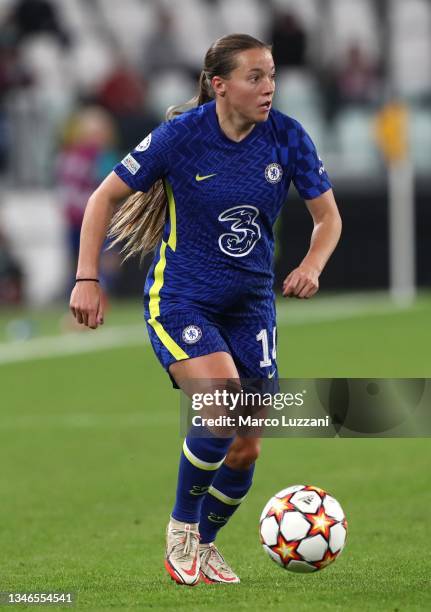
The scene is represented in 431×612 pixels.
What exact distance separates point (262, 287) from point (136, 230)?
58 cm

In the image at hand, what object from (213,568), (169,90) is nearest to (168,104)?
(169,90)

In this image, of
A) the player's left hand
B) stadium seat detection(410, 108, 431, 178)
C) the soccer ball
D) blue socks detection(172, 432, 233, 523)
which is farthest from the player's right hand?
stadium seat detection(410, 108, 431, 178)

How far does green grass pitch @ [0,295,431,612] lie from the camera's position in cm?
559

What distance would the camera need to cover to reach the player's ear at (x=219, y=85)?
5785 mm

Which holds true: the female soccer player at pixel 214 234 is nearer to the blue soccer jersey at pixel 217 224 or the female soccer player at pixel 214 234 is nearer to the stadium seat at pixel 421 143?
the blue soccer jersey at pixel 217 224

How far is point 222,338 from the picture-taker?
5.83 meters

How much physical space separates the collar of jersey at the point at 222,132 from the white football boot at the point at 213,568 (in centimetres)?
162

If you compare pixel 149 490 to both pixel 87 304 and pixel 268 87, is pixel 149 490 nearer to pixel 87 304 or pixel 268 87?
pixel 87 304

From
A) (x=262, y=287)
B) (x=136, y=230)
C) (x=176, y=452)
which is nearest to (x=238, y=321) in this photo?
(x=262, y=287)

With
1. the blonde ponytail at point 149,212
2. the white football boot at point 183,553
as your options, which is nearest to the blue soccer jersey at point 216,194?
the blonde ponytail at point 149,212

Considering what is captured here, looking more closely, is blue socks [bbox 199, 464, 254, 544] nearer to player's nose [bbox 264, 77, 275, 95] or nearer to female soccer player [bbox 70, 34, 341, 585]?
female soccer player [bbox 70, 34, 341, 585]

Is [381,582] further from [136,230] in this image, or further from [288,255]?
[288,255]

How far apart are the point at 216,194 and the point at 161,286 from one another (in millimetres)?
435

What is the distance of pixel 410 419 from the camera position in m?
5.19
